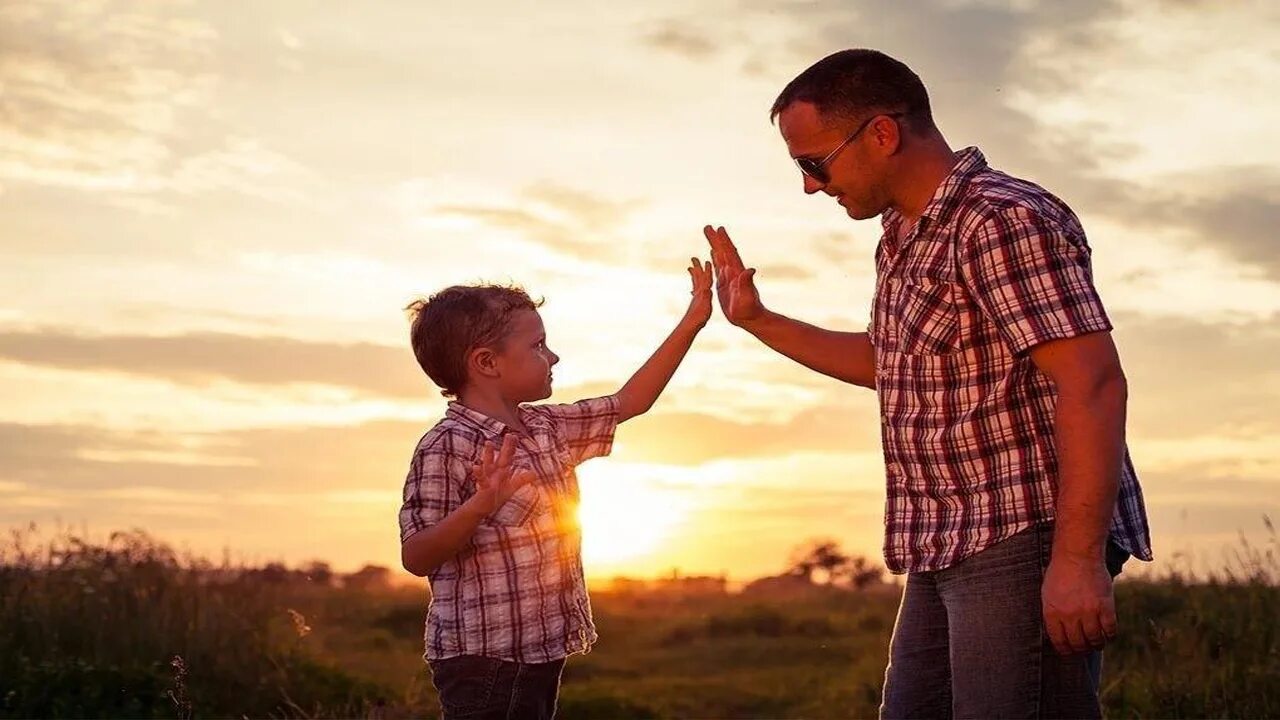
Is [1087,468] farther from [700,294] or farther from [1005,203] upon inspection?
[700,294]

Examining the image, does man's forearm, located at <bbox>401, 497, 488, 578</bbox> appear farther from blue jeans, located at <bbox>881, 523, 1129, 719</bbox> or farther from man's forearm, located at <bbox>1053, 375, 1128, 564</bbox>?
man's forearm, located at <bbox>1053, 375, 1128, 564</bbox>

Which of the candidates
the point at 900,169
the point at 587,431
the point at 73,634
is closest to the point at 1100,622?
Result: the point at 900,169

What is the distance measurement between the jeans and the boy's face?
85cm

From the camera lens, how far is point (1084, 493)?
3.29 metres

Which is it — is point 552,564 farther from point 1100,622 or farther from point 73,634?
point 73,634

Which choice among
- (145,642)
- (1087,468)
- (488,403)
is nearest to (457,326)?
(488,403)

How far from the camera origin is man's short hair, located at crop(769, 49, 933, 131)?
3.91m

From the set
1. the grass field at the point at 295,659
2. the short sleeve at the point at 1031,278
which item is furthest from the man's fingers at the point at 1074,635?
the grass field at the point at 295,659

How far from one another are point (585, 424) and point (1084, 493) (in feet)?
6.27

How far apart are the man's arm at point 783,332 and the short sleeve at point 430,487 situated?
42.2 inches

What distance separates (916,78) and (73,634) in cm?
919

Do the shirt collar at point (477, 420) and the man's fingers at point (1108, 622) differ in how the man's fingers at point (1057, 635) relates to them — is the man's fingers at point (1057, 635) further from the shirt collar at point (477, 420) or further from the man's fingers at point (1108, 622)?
the shirt collar at point (477, 420)

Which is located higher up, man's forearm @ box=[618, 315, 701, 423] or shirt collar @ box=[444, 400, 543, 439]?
man's forearm @ box=[618, 315, 701, 423]

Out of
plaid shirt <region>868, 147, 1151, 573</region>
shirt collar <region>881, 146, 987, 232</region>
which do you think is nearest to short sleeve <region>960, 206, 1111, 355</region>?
plaid shirt <region>868, 147, 1151, 573</region>
